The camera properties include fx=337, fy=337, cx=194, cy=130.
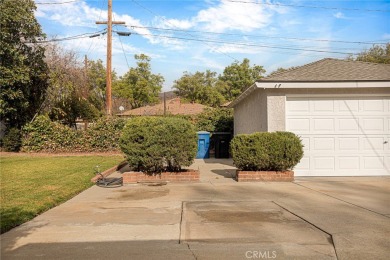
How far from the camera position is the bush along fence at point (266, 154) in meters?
9.56

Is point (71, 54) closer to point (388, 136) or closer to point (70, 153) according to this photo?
point (70, 153)

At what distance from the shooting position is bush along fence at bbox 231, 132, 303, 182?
→ 31.4ft

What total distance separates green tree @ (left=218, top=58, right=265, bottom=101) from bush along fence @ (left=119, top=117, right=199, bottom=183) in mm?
42541

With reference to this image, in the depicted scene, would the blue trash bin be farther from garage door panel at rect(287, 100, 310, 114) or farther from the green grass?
garage door panel at rect(287, 100, 310, 114)

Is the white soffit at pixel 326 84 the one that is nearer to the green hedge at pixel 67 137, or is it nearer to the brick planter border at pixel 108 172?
the brick planter border at pixel 108 172

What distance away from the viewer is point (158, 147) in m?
9.45

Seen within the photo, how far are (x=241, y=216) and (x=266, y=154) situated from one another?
4.11m

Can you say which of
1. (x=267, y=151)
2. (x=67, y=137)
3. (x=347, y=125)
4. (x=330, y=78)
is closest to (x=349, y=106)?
(x=347, y=125)

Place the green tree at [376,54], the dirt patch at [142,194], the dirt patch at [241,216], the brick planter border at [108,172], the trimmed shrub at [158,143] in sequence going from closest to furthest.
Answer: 1. the dirt patch at [241,216]
2. the dirt patch at [142,194]
3. the trimmed shrub at [158,143]
4. the brick planter border at [108,172]
5. the green tree at [376,54]

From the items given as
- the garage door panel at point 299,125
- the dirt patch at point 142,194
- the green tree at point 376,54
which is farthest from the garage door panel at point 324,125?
the green tree at point 376,54

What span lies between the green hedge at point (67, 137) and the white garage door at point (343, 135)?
1190 centimetres

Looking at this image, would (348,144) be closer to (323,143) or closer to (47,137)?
(323,143)

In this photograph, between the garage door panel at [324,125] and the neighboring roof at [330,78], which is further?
the garage door panel at [324,125]

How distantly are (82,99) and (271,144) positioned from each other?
21.8m
